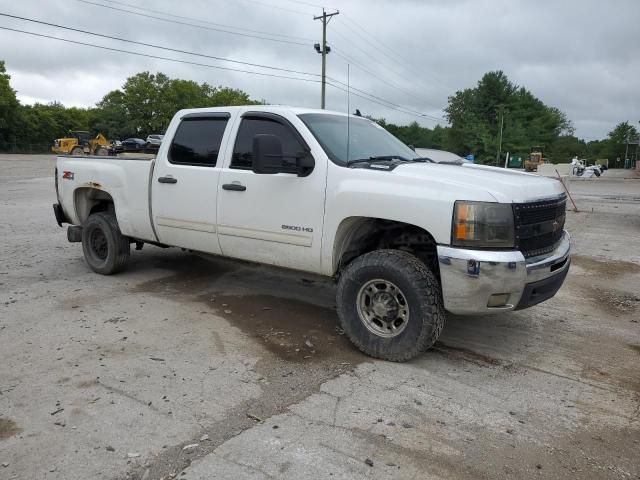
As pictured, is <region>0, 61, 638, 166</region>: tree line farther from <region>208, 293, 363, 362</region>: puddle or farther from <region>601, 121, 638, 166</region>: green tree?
<region>208, 293, 363, 362</region>: puddle

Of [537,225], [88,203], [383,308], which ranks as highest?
[537,225]

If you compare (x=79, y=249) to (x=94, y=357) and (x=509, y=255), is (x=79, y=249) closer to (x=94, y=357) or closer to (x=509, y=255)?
(x=94, y=357)

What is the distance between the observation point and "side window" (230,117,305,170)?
4.75 metres

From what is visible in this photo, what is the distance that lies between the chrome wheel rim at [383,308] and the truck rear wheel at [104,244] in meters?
3.53

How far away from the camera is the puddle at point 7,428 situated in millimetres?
3023

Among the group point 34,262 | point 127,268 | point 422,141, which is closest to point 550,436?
→ point 127,268

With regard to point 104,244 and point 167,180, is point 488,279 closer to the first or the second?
point 167,180

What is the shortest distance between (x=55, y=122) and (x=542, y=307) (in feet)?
251

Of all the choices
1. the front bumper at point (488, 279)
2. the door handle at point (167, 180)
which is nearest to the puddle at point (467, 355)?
the front bumper at point (488, 279)

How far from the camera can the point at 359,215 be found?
4184 mm

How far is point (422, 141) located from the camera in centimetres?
9950

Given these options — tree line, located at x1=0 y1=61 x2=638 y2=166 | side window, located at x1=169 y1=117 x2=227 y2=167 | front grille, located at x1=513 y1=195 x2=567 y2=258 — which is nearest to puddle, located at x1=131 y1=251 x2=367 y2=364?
side window, located at x1=169 y1=117 x2=227 y2=167

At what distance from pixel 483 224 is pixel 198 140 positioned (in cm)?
312

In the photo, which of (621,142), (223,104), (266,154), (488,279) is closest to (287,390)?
(488,279)
